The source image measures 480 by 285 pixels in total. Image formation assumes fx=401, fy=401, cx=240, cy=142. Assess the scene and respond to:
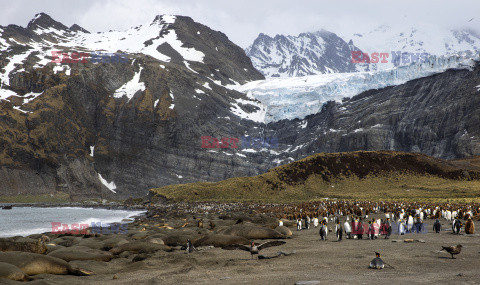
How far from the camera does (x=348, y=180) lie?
8688 centimetres

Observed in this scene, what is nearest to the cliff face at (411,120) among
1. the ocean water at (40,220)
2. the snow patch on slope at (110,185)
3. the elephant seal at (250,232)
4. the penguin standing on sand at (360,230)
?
the snow patch on slope at (110,185)

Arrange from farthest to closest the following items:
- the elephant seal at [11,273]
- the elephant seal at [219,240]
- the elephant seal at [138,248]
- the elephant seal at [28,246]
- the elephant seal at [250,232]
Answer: the elephant seal at [250,232], the elephant seal at [219,240], the elephant seal at [138,248], the elephant seal at [28,246], the elephant seal at [11,273]

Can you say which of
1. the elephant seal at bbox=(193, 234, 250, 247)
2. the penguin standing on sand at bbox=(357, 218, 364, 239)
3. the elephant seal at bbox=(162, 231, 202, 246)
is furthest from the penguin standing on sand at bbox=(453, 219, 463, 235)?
the elephant seal at bbox=(162, 231, 202, 246)

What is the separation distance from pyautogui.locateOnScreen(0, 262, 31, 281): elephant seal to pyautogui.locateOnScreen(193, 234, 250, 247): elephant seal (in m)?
9.37

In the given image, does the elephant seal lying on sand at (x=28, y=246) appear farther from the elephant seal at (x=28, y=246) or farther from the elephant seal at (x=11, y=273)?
the elephant seal at (x=11, y=273)

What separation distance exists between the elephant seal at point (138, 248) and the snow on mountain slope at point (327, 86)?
126m

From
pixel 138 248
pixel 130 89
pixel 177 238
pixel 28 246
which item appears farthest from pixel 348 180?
pixel 130 89

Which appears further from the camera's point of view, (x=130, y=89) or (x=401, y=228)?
(x=130, y=89)

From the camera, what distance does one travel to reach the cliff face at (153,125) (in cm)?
12419

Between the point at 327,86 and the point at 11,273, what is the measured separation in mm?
146262

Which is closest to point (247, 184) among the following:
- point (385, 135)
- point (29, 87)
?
point (385, 135)

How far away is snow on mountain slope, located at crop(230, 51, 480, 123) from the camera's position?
410 ft

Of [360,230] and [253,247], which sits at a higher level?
[253,247]

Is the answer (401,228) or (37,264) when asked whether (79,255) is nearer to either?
(37,264)
